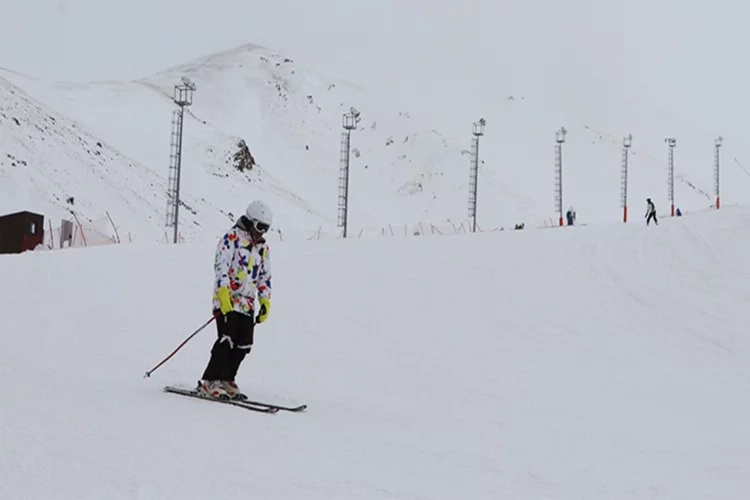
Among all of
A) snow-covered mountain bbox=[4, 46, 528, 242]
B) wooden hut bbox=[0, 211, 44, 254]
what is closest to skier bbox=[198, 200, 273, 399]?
wooden hut bbox=[0, 211, 44, 254]

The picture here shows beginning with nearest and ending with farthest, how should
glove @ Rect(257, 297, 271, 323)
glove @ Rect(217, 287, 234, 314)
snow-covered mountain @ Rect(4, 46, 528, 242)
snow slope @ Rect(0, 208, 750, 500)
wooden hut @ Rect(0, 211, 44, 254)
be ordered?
snow slope @ Rect(0, 208, 750, 500) → glove @ Rect(217, 287, 234, 314) → glove @ Rect(257, 297, 271, 323) → wooden hut @ Rect(0, 211, 44, 254) → snow-covered mountain @ Rect(4, 46, 528, 242)

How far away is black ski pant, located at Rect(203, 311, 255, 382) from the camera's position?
7.47m

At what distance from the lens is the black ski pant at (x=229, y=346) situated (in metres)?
7.47

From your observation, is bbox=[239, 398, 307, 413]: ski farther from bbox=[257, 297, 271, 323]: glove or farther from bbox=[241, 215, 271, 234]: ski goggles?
bbox=[241, 215, 271, 234]: ski goggles

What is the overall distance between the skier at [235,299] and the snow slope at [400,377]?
36 cm

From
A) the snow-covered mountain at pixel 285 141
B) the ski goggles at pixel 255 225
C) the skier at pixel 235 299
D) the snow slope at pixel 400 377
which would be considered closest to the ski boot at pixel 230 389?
the skier at pixel 235 299

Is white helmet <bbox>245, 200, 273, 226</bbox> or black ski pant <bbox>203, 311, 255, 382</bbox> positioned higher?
white helmet <bbox>245, 200, 273, 226</bbox>

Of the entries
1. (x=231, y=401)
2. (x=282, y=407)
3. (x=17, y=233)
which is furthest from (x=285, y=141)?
(x=282, y=407)

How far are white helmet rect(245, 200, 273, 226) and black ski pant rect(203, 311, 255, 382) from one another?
0.87 m

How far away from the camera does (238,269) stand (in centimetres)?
756

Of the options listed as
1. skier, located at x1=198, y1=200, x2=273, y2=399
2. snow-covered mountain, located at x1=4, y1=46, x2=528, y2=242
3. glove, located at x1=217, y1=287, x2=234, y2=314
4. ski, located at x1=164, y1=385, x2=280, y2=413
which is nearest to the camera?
ski, located at x1=164, y1=385, x2=280, y2=413

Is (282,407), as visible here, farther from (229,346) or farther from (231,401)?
(229,346)

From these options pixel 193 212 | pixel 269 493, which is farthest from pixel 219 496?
pixel 193 212

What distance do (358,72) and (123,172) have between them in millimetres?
88887
